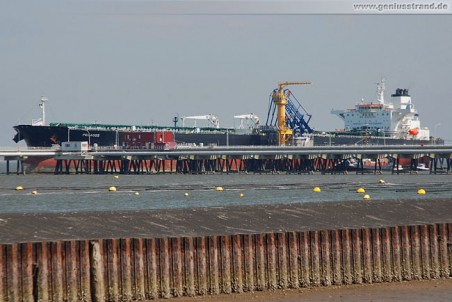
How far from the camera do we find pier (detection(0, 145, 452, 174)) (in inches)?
5153

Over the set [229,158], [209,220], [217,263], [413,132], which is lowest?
[229,158]

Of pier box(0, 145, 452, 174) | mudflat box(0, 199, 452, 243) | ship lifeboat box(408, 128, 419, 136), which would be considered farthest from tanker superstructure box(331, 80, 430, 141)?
mudflat box(0, 199, 452, 243)

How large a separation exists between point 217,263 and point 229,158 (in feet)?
372

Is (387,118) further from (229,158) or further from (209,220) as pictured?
(209,220)

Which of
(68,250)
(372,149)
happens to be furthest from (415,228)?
(372,149)

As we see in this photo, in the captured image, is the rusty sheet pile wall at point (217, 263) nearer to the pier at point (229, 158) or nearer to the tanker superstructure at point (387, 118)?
the pier at point (229, 158)

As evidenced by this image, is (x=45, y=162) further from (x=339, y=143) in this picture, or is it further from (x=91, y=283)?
(x=91, y=283)

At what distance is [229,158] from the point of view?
13788 cm

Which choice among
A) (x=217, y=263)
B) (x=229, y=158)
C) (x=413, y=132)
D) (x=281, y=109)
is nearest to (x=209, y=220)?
(x=217, y=263)

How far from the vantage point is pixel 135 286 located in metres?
23.6

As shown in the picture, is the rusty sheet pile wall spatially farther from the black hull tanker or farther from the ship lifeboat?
the ship lifeboat

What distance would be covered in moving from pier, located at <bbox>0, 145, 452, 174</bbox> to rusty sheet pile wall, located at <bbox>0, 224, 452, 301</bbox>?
97.6 meters

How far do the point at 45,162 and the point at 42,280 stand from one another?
122 metres

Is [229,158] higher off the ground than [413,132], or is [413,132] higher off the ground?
[413,132]
